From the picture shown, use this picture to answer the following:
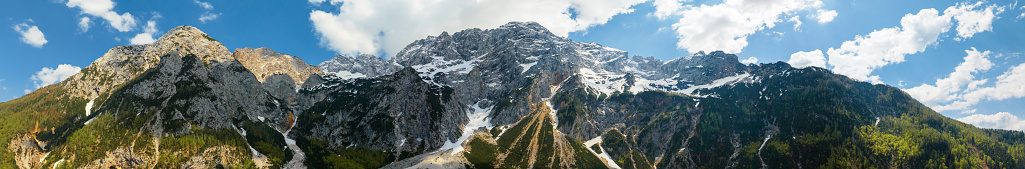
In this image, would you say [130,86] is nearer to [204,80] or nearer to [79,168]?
[204,80]

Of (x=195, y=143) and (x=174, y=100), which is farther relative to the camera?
(x=174, y=100)

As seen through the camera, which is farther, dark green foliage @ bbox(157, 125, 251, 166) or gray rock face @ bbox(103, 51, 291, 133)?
gray rock face @ bbox(103, 51, 291, 133)

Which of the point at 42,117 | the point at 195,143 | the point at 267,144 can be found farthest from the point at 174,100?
the point at 42,117

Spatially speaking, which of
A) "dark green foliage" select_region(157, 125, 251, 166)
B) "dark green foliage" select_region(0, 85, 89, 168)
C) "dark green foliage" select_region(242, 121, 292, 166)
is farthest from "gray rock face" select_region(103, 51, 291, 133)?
"dark green foliage" select_region(0, 85, 89, 168)

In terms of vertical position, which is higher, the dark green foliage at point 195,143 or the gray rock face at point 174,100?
the gray rock face at point 174,100

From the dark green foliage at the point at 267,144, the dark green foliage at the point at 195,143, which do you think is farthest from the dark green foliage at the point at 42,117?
the dark green foliage at the point at 267,144

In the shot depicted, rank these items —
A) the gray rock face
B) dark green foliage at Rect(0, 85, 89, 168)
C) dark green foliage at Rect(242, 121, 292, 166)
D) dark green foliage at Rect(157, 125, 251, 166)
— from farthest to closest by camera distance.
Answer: dark green foliage at Rect(242, 121, 292, 166)
the gray rock face
dark green foliage at Rect(157, 125, 251, 166)
dark green foliage at Rect(0, 85, 89, 168)

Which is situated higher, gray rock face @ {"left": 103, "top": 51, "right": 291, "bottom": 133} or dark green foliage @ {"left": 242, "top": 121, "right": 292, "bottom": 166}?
gray rock face @ {"left": 103, "top": 51, "right": 291, "bottom": 133}

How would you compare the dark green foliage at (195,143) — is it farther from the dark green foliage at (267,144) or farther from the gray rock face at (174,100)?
the dark green foliage at (267,144)

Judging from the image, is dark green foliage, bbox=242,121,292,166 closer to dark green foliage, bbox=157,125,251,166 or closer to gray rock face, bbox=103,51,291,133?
dark green foliage, bbox=157,125,251,166

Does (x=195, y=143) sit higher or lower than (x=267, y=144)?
lower

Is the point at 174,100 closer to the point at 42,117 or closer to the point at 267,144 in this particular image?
the point at 267,144
